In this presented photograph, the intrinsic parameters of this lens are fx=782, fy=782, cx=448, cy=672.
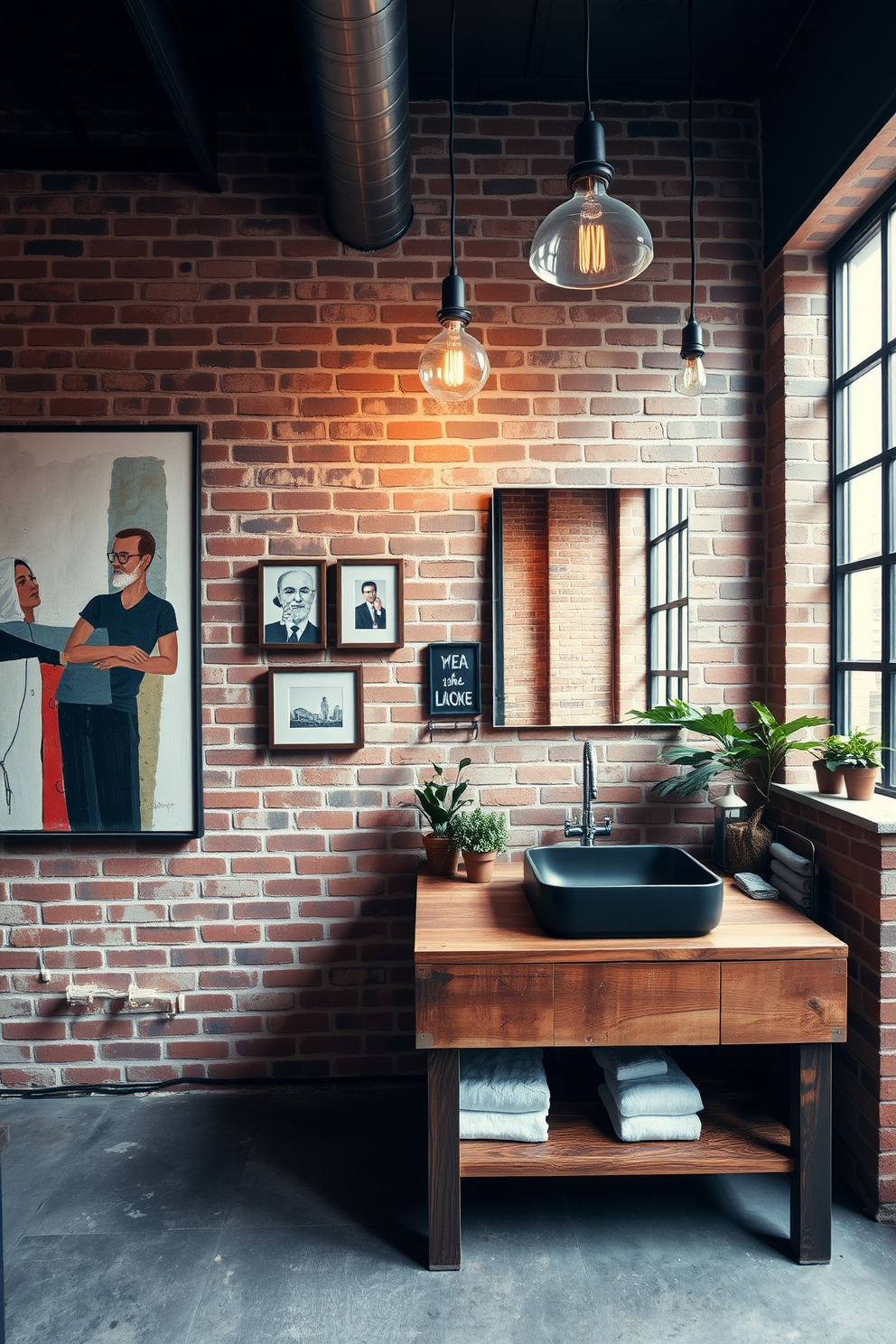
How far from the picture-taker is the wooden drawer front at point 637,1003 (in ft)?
5.98

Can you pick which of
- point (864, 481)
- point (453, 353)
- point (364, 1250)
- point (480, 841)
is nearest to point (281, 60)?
point (453, 353)

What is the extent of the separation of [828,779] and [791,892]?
33 cm

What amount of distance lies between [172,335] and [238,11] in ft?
2.89

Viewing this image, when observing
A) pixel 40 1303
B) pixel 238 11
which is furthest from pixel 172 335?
pixel 40 1303

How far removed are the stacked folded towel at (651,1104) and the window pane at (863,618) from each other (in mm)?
1293

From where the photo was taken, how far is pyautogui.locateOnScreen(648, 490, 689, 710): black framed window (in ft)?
8.32

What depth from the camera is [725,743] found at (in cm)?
236

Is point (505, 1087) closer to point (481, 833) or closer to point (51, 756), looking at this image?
point (481, 833)

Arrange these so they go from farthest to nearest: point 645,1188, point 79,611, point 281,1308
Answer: point 79,611
point 645,1188
point 281,1308

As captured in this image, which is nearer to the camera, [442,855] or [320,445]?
[442,855]

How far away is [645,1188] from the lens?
82.6 inches

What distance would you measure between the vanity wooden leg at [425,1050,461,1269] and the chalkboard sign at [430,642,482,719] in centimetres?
103

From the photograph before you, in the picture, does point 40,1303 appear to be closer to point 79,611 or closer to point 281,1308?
point 281,1308

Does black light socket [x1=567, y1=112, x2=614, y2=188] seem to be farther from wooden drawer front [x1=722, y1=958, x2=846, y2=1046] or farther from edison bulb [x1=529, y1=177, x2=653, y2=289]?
wooden drawer front [x1=722, y1=958, x2=846, y2=1046]
